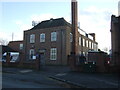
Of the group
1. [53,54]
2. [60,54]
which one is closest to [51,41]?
[53,54]


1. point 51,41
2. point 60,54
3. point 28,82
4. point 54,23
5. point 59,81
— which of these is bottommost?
point 59,81

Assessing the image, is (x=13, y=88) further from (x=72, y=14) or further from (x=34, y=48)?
(x=34, y=48)

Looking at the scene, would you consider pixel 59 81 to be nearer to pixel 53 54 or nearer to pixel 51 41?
pixel 53 54

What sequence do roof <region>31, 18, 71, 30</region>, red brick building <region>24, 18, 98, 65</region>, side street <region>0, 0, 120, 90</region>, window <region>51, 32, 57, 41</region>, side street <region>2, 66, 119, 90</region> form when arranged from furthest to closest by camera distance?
roof <region>31, 18, 71, 30</region>, window <region>51, 32, 57, 41</region>, red brick building <region>24, 18, 98, 65</region>, side street <region>0, 0, 120, 90</region>, side street <region>2, 66, 119, 90</region>

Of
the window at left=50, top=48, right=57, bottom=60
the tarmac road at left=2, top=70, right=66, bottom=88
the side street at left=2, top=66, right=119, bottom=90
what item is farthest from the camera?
the window at left=50, top=48, right=57, bottom=60

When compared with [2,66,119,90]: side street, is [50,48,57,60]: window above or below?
above

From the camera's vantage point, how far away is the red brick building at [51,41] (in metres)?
35.7

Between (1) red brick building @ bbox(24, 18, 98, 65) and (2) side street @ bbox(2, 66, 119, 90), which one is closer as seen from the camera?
(2) side street @ bbox(2, 66, 119, 90)

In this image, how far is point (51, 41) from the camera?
37406mm

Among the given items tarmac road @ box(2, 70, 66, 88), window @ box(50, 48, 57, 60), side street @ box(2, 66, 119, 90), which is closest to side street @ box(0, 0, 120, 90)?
window @ box(50, 48, 57, 60)

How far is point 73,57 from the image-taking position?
2252 centimetres

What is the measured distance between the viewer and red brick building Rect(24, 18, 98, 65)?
1406 inches

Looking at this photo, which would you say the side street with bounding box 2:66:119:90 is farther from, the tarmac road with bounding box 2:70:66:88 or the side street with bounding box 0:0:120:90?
the side street with bounding box 0:0:120:90

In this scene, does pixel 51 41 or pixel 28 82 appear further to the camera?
pixel 51 41
